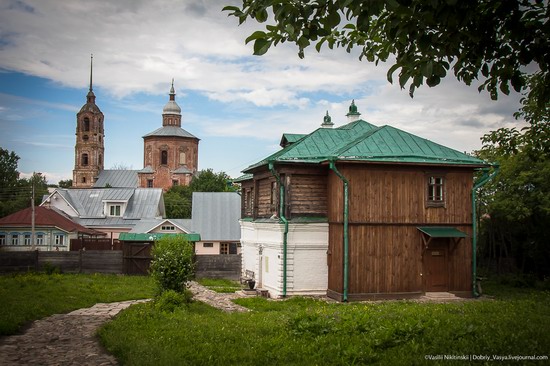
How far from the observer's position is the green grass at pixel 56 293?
48.8ft

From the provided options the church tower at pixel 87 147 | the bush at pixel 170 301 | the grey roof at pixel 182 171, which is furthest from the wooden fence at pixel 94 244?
the church tower at pixel 87 147

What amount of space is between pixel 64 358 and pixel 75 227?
34.3 m

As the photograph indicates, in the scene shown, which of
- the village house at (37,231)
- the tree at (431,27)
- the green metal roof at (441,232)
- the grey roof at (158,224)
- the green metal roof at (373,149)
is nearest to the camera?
the tree at (431,27)

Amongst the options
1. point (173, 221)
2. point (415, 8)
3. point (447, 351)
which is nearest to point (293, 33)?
point (415, 8)

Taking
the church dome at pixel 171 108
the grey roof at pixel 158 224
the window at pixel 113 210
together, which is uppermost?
the church dome at pixel 171 108

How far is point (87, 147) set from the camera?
82312 mm

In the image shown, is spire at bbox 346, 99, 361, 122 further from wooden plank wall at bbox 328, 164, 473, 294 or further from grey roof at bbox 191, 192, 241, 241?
grey roof at bbox 191, 192, 241, 241

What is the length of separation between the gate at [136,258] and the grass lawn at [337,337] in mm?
14852

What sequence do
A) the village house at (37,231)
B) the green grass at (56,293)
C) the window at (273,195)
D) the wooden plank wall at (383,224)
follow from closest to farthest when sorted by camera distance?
the green grass at (56,293) → the wooden plank wall at (383,224) → the window at (273,195) → the village house at (37,231)

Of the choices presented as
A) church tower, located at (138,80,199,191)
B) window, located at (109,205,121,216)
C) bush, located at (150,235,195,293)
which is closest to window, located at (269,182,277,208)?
bush, located at (150,235,195,293)

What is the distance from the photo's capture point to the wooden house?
1945cm

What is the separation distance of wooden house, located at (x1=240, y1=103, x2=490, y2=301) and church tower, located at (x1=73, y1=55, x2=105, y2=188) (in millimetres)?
66661

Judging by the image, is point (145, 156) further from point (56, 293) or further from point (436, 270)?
point (436, 270)

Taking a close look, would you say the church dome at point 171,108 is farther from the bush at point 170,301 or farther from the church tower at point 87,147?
the bush at point 170,301
